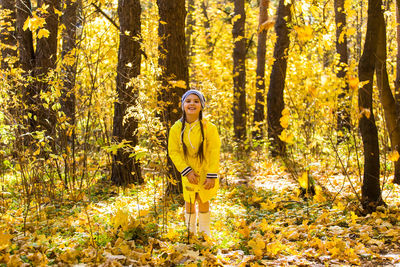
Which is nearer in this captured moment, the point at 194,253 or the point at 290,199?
the point at 194,253

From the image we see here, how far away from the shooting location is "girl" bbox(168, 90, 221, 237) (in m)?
4.20

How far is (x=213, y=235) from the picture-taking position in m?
4.59

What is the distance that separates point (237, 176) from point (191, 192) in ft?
15.4

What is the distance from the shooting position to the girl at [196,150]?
13.8 feet

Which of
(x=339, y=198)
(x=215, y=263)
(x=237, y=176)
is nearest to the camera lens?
(x=215, y=263)

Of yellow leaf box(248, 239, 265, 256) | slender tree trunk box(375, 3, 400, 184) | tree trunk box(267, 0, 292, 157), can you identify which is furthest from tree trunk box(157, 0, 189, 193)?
tree trunk box(267, 0, 292, 157)

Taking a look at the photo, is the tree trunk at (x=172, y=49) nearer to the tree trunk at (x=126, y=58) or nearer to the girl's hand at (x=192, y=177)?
the tree trunk at (x=126, y=58)

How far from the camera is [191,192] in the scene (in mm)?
4223

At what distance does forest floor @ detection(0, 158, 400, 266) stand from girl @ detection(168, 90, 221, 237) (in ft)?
1.15

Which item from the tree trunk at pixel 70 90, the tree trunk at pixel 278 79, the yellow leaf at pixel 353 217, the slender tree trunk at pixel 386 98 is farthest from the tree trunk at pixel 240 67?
the yellow leaf at pixel 353 217

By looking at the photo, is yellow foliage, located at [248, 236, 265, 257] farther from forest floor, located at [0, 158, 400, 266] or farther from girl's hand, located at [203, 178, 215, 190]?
girl's hand, located at [203, 178, 215, 190]

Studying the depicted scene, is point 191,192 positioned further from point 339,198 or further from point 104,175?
point 104,175

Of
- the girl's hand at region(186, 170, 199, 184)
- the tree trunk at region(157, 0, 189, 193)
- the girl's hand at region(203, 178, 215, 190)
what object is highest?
the tree trunk at region(157, 0, 189, 193)

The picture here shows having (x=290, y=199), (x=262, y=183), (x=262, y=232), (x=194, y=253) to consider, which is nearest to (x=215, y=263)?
(x=194, y=253)
